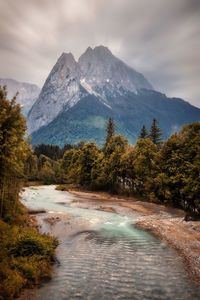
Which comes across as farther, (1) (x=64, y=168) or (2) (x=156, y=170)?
(1) (x=64, y=168)

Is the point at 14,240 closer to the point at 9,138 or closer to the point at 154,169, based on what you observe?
the point at 9,138

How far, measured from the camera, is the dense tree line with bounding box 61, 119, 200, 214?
1465 inches

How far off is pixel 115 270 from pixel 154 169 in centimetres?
3756

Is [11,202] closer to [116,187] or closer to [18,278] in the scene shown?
[18,278]

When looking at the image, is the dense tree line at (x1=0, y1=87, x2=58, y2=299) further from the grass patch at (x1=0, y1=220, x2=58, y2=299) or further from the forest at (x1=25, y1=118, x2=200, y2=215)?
the forest at (x1=25, y1=118, x2=200, y2=215)

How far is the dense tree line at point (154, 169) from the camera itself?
37.2 metres

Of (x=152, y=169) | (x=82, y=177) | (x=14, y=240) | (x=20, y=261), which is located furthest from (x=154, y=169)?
(x=20, y=261)

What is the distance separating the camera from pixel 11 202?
20.2m

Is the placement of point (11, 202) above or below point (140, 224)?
above

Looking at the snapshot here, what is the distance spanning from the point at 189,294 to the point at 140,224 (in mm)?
16273

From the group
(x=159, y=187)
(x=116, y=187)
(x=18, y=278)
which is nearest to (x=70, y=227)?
(x=18, y=278)

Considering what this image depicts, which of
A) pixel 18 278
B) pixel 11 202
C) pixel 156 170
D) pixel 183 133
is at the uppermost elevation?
pixel 183 133

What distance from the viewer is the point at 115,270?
499 inches

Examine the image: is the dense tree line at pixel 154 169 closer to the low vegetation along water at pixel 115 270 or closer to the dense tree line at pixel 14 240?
the low vegetation along water at pixel 115 270
